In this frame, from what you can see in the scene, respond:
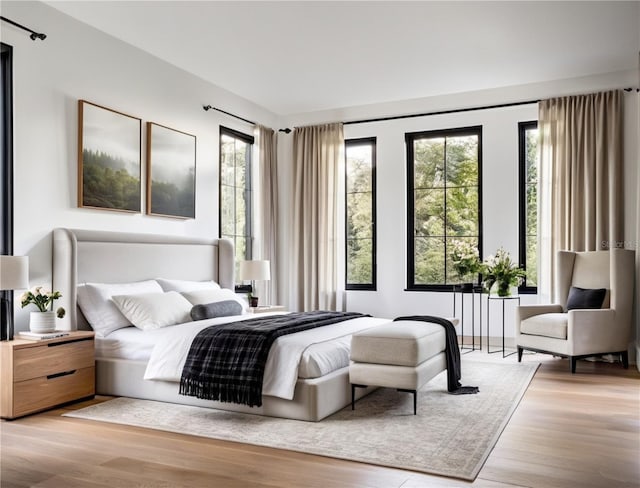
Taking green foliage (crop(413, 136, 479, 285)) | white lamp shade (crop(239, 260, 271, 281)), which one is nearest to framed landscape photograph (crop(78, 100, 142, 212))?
white lamp shade (crop(239, 260, 271, 281))

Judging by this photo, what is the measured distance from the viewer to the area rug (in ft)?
9.90

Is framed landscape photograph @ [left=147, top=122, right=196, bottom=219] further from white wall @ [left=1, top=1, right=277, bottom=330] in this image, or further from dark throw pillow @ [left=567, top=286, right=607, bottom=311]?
dark throw pillow @ [left=567, top=286, right=607, bottom=311]

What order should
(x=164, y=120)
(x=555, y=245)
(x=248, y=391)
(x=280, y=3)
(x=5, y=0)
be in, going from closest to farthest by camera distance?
(x=248, y=391) → (x=5, y=0) → (x=280, y=3) → (x=164, y=120) → (x=555, y=245)

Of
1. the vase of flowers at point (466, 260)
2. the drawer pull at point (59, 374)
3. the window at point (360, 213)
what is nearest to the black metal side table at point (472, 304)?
the vase of flowers at point (466, 260)

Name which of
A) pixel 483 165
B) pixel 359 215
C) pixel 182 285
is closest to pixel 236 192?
pixel 359 215

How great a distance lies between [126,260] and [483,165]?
4.16 metres

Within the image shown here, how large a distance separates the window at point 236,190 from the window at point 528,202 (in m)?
3.26

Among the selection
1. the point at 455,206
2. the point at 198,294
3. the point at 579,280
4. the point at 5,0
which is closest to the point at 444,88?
the point at 455,206

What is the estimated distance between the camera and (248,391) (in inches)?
144

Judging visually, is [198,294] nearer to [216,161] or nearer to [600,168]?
[216,161]

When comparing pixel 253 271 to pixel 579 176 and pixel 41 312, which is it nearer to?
pixel 41 312

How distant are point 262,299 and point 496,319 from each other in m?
2.81

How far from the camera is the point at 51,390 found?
396 centimetres

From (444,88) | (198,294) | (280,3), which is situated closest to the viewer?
(280,3)
